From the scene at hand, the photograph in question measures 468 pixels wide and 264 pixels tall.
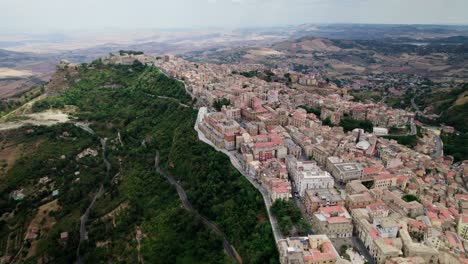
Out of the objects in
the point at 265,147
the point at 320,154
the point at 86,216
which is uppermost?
the point at 265,147

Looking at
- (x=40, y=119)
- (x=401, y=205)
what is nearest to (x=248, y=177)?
(x=401, y=205)

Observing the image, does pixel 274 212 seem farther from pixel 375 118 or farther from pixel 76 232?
pixel 375 118

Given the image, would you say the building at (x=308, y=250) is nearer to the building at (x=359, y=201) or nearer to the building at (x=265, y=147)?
the building at (x=359, y=201)

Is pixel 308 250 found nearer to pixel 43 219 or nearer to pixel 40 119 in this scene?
pixel 43 219

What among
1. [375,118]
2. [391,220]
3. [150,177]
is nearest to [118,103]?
[150,177]

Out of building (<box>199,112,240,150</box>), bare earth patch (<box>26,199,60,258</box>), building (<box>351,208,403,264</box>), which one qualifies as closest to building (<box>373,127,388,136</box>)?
building (<box>199,112,240,150</box>)

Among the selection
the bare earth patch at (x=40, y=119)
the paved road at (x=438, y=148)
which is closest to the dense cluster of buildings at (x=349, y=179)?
the paved road at (x=438, y=148)

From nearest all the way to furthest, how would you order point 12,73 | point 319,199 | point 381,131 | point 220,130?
point 319,199 → point 220,130 → point 381,131 → point 12,73
